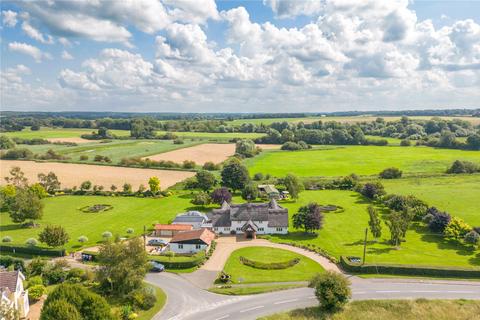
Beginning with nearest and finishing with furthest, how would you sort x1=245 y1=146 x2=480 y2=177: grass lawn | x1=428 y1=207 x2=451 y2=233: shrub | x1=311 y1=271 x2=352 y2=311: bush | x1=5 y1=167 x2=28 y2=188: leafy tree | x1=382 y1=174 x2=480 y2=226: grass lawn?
x1=311 y1=271 x2=352 y2=311: bush
x1=428 y1=207 x2=451 y2=233: shrub
x1=382 y1=174 x2=480 y2=226: grass lawn
x1=5 y1=167 x2=28 y2=188: leafy tree
x1=245 y1=146 x2=480 y2=177: grass lawn

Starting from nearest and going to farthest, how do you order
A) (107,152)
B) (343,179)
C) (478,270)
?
(478,270), (343,179), (107,152)

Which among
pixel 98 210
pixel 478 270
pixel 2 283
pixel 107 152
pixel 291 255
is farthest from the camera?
pixel 107 152

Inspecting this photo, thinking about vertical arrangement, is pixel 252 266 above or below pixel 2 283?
below

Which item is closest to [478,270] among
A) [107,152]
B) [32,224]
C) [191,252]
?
[191,252]

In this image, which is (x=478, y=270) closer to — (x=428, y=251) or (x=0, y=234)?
(x=428, y=251)

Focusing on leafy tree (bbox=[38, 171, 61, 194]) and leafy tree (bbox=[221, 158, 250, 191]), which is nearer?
leafy tree (bbox=[38, 171, 61, 194])

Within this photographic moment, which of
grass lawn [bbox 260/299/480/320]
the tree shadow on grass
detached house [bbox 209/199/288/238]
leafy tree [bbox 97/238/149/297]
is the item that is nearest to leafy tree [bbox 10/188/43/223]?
the tree shadow on grass

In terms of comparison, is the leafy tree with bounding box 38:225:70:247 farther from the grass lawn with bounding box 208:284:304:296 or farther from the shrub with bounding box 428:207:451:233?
the shrub with bounding box 428:207:451:233

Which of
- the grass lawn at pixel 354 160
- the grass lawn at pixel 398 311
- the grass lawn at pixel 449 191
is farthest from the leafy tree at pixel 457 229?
the grass lawn at pixel 354 160

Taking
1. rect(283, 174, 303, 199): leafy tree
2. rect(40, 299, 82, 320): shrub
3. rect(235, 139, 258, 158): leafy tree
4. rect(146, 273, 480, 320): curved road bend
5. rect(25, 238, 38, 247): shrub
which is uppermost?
rect(235, 139, 258, 158): leafy tree
